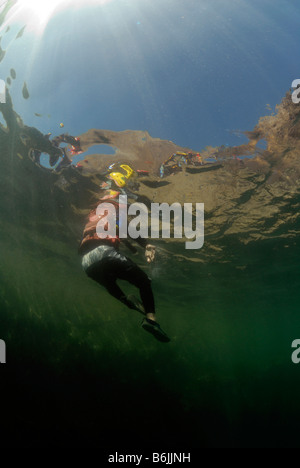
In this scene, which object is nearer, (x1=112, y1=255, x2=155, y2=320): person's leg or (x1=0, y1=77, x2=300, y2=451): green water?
(x1=112, y1=255, x2=155, y2=320): person's leg

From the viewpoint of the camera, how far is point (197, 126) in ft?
25.1

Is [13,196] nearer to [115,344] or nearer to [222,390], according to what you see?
[115,344]

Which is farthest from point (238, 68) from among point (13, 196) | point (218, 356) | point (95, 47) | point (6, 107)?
point (218, 356)

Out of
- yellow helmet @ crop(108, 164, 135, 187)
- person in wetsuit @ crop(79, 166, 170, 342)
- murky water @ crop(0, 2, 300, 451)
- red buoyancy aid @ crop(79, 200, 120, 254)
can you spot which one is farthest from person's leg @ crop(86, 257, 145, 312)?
yellow helmet @ crop(108, 164, 135, 187)

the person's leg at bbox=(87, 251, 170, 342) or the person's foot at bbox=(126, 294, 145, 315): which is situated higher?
the person's leg at bbox=(87, 251, 170, 342)

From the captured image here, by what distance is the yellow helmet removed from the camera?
10.0 metres

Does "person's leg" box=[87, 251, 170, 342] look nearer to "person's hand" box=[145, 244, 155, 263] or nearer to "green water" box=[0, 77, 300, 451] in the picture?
"person's hand" box=[145, 244, 155, 263]

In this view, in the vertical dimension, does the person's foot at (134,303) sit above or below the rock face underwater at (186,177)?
below

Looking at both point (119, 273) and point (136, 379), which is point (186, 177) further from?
point (136, 379)

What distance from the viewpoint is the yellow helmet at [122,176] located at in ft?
32.8

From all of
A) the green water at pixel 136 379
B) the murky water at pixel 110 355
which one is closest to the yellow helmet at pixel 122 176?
the murky water at pixel 110 355

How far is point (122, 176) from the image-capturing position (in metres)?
10.5

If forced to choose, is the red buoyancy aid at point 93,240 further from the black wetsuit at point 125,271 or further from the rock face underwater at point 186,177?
the rock face underwater at point 186,177
